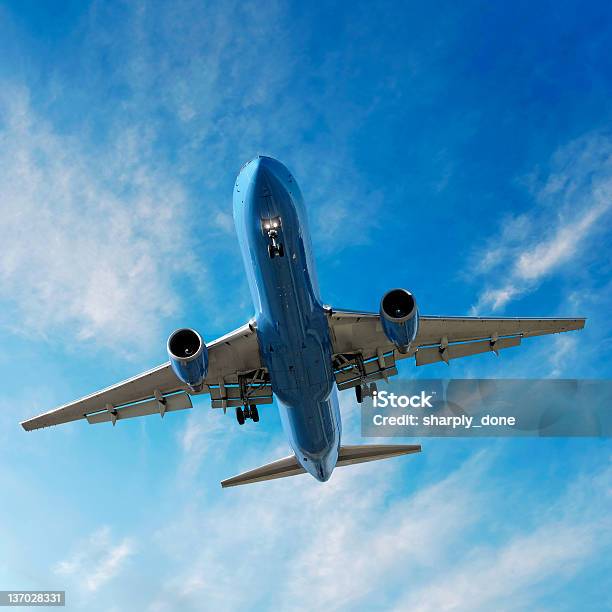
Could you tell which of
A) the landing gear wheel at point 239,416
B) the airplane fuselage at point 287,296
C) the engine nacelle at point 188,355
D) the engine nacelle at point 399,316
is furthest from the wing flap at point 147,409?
the engine nacelle at point 399,316

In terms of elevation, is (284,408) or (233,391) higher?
(233,391)

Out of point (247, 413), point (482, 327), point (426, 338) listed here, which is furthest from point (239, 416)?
point (482, 327)

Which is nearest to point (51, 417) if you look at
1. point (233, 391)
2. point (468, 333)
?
point (233, 391)

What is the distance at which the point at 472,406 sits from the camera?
1040 inches

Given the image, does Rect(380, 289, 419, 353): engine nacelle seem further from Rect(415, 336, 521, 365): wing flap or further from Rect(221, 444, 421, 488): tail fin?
Rect(221, 444, 421, 488): tail fin

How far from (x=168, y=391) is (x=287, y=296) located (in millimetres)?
9014

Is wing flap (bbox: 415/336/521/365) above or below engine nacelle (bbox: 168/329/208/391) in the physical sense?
above

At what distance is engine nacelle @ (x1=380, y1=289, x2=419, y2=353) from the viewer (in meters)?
18.1

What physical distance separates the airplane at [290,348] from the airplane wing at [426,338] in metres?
0.04

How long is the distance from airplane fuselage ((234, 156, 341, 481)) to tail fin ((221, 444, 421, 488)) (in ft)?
15.5

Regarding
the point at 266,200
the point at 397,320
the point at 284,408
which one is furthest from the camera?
the point at 284,408

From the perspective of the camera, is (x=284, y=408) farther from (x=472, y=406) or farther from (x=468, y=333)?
(x=472, y=406)

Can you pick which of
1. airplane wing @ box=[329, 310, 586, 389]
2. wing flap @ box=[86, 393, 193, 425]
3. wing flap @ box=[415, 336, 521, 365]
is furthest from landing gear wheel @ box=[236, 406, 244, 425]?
wing flap @ box=[415, 336, 521, 365]

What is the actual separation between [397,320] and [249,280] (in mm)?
4455
